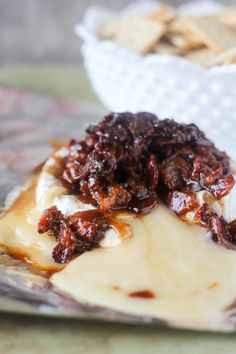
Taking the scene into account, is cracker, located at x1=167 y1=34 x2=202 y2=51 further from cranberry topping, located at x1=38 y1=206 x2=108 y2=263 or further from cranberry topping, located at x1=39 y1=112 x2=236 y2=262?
cranberry topping, located at x1=38 y1=206 x2=108 y2=263

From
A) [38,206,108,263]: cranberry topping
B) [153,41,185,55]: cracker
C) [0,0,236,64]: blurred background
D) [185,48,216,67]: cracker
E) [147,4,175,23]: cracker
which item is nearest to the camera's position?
[38,206,108,263]: cranberry topping

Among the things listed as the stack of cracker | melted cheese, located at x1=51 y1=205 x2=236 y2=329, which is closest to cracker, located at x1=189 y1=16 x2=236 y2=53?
the stack of cracker

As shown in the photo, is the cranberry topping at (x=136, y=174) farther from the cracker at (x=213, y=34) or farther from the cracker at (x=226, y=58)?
the cracker at (x=213, y=34)

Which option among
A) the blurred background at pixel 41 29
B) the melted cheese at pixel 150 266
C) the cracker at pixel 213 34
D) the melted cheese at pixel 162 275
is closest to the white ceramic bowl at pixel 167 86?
the cracker at pixel 213 34

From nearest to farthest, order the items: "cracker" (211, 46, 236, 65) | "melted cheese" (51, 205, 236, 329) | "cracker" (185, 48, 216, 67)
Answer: "melted cheese" (51, 205, 236, 329)
"cracker" (211, 46, 236, 65)
"cracker" (185, 48, 216, 67)

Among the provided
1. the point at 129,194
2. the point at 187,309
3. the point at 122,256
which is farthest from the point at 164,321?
the point at 129,194

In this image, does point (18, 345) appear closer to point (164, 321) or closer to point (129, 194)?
point (164, 321)
